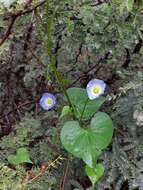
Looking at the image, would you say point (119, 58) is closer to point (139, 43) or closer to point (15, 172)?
point (139, 43)

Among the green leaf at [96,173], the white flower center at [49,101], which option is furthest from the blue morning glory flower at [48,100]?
the green leaf at [96,173]

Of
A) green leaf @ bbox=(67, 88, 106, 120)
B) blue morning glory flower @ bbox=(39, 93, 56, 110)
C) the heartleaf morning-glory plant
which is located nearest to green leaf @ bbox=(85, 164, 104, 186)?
the heartleaf morning-glory plant

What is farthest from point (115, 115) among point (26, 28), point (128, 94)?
point (26, 28)

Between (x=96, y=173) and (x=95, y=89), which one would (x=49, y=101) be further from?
(x=96, y=173)

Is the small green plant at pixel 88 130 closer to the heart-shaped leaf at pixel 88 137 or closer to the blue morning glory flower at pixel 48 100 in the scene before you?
the heart-shaped leaf at pixel 88 137

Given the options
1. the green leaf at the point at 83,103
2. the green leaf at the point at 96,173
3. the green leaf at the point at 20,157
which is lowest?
the green leaf at the point at 96,173

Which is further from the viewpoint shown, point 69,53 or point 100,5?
point 69,53

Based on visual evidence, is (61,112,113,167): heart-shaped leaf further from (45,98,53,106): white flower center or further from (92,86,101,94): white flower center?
(45,98,53,106): white flower center
